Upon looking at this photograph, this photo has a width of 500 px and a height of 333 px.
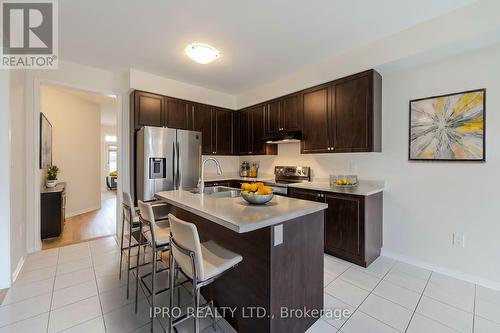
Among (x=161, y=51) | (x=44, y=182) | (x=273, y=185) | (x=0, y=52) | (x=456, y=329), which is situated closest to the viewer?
→ (x=456, y=329)

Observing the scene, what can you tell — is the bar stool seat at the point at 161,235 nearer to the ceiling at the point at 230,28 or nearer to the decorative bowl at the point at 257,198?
the decorative bowl at the point at 257,198

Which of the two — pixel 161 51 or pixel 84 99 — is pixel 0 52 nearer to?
pixel 161 51

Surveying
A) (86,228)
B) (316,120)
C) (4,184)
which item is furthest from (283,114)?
(86,228)

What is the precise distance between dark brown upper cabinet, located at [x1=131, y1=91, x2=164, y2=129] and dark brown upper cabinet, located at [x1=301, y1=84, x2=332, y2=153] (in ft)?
7.78

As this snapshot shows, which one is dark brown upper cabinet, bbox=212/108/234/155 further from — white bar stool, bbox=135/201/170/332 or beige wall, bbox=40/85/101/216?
beige wall, bbox=40/85/101/216

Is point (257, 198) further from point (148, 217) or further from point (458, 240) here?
point (458, 240)

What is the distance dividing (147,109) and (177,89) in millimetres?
706

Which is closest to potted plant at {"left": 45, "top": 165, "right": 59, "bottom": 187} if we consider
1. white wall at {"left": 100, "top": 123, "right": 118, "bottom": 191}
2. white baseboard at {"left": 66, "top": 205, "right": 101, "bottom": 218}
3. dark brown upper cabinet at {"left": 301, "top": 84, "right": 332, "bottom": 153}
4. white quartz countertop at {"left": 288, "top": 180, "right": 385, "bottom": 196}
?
white baseboard at {"left": 66, "top": 205, "right": 101, "bottom": 218}

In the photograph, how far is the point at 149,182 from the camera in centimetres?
330

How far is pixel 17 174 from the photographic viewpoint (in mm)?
2615

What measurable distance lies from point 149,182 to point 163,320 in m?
1.99

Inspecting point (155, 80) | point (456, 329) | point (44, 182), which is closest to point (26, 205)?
point (44, 182)

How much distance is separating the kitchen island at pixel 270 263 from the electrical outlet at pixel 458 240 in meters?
1.80

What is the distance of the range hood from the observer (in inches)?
142
